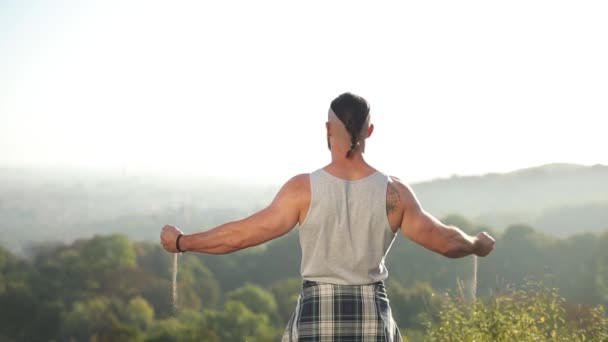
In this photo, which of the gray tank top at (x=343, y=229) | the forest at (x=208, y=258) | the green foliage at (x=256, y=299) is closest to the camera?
the gray tank top at (x=343, y=229)

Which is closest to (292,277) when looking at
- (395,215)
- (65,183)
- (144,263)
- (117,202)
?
(144,263)

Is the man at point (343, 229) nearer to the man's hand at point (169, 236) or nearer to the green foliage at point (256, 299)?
the man's hand at point (169, 236)

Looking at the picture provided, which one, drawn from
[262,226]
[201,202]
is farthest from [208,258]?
[262,226]

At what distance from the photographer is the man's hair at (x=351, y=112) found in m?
3.42

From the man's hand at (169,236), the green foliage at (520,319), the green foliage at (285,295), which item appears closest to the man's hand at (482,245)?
the man's hand at (169,236)

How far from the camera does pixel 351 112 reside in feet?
11.2

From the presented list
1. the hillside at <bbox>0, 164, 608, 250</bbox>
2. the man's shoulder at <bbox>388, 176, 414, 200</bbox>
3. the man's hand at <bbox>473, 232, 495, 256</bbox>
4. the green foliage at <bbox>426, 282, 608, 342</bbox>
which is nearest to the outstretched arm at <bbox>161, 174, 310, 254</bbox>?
the man's shoulder at <bbox>388, 176, 414, 200</bbox>

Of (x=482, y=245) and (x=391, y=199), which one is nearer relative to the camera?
(x=391, y=199)

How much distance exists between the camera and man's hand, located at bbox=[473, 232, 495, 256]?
3.77m

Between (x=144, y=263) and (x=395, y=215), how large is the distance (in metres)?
46.1

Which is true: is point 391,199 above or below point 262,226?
above

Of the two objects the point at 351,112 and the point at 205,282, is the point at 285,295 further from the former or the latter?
the point at 351,112

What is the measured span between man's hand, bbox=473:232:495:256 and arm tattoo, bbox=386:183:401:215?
57cm

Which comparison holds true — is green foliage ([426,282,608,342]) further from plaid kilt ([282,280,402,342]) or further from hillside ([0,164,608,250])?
hillside ([0,164,608,250])
